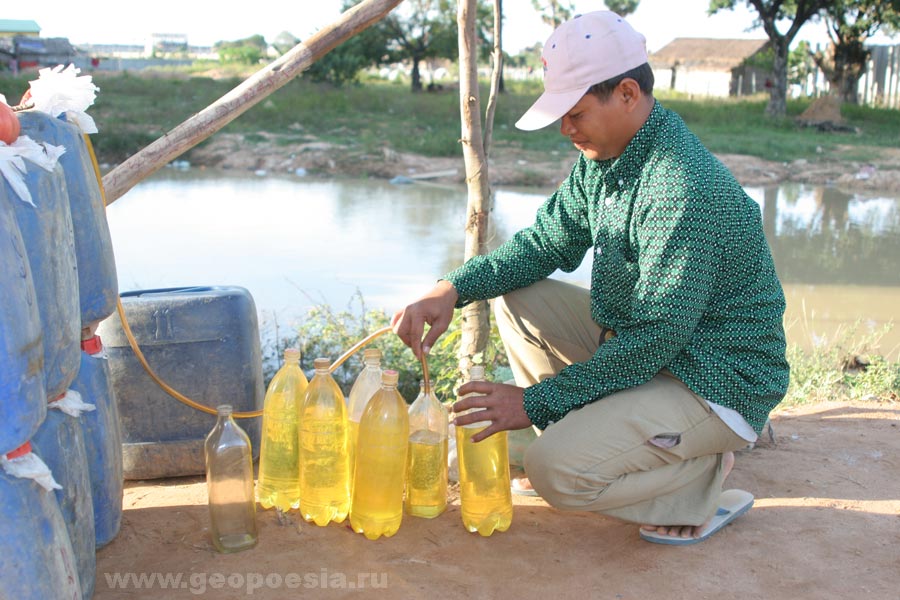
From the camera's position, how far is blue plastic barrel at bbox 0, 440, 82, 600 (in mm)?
1779

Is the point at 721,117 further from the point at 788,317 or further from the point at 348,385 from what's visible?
the point at 348,385

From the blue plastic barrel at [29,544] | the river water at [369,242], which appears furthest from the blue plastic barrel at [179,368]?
the river water at [369,242]

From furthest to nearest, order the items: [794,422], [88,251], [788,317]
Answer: [788,317] → [794,422] → [88,251]

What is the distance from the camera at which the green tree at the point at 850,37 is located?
24.7 meters

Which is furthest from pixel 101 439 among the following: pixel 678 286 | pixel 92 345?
pixel 678 286

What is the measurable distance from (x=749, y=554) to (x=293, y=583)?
1320mm

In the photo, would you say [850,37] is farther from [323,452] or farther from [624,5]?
[323,452]

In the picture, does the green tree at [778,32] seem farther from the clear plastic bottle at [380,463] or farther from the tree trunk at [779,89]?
the clear plastic bottle at [380,463]

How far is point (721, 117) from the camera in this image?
21.8 m

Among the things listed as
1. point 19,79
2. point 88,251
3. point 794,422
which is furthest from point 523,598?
point 19,79

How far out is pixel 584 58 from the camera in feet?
8.10

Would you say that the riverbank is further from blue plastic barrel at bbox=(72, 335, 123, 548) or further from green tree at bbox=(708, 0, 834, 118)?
blue plastic barrel at bbox=(72, 335, 123, 548)

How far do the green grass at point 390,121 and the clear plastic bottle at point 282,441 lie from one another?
43.3 ft

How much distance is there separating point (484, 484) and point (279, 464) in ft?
2.15
